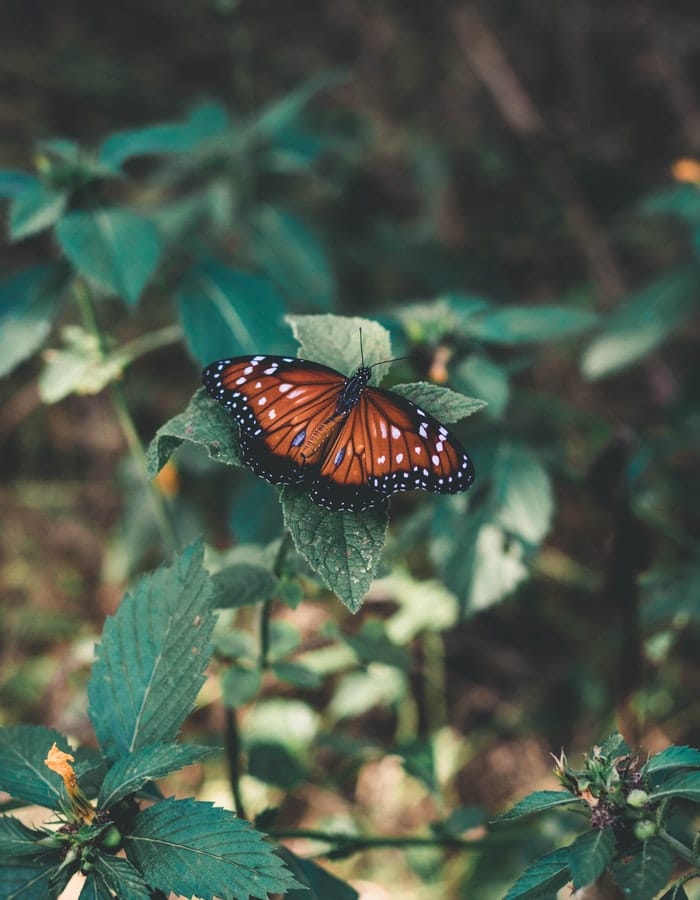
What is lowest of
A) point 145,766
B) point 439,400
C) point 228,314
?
point 145,766

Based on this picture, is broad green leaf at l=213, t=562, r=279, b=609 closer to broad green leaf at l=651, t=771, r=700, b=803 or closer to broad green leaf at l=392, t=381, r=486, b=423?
broad green leaf at l=392, t=381, r=486, b=423

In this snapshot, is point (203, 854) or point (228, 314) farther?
point (228, 314)

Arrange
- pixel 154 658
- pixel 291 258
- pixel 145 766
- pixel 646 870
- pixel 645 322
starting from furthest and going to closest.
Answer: pixel 291 258 < pixel 645 322 < pixel 154 658 < pixel 145 766 < pixel 646 870

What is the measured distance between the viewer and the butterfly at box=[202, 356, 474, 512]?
3.10ft

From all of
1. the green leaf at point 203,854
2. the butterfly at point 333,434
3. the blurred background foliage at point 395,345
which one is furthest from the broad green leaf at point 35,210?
the green leaf at point 203,854

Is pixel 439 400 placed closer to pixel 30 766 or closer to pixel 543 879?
pixel 543 879

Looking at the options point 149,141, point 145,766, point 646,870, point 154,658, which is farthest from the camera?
point 149,141

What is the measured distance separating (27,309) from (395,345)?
2.52 feet

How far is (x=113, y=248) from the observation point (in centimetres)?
145

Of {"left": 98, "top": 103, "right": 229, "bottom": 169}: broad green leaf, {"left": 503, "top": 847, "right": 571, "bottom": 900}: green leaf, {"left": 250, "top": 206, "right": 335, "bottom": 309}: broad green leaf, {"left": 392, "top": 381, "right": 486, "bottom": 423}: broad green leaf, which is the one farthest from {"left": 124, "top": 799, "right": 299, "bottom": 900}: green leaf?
{"left": 250, "top": 206, "right": 335, "bottom": 309}: broad green leaf

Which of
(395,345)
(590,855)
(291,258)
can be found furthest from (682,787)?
(291,258)

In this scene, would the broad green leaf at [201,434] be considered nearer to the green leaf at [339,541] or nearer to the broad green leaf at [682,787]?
the green leaf at [339,541]

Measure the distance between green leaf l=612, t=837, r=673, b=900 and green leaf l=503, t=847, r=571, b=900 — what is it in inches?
2.7

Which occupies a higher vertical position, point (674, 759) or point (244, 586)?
point (244, 586)
